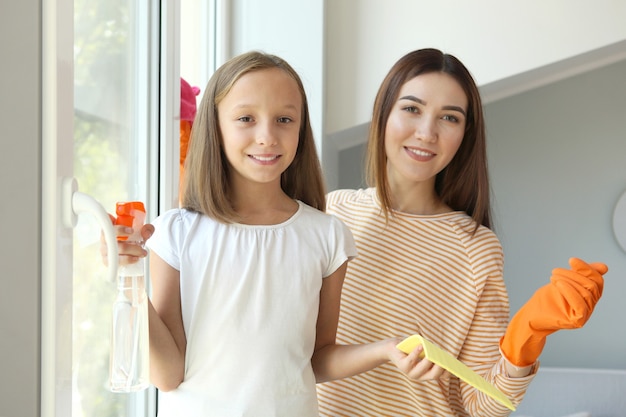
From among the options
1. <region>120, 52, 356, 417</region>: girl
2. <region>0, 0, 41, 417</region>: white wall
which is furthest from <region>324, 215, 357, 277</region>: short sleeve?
<region>0, 0, 41, 417</region>: white wall

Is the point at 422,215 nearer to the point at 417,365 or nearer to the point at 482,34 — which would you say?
the point at 417,365

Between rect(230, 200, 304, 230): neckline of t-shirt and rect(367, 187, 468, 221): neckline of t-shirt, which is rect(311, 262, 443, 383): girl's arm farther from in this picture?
rect(367, 187, 468, 221): neckline of t-shirt

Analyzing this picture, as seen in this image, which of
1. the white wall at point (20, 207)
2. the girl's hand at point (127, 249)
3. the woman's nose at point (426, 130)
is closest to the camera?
the white wall at point (20, 207)

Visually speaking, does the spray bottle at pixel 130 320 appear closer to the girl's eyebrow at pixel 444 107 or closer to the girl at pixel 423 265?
the girl at pixel 423 265

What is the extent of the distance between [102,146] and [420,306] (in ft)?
1.93

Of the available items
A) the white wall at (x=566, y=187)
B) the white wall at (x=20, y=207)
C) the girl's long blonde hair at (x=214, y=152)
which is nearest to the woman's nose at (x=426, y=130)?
the girl's long blonde hair at (x=214, y=152)

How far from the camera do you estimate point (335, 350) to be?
122cm

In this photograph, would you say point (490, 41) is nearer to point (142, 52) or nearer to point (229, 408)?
point (142, 52)

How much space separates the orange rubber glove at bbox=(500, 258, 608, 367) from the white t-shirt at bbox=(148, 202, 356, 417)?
1.07 ft

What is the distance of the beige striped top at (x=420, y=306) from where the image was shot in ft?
4.74

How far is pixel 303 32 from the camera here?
2490mm

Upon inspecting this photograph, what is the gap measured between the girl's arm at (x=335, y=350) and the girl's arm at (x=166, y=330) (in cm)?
21

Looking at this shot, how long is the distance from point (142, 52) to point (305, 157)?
0.47 metres

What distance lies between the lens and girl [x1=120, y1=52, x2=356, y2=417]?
1.09 metres
